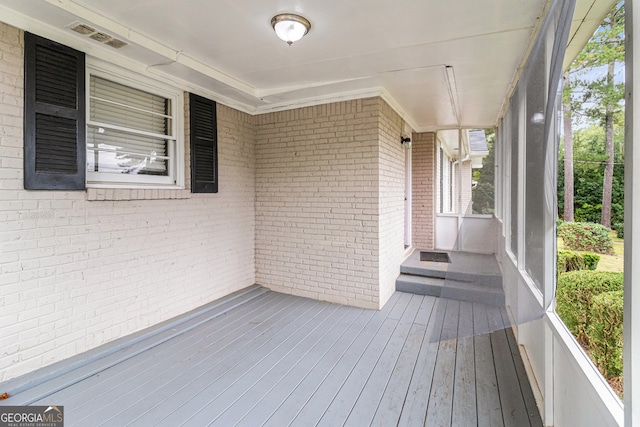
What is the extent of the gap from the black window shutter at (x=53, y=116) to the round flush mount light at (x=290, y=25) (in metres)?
1.86

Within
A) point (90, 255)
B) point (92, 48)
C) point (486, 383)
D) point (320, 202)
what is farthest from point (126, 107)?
point (486, 383)

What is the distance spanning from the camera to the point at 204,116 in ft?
13.6

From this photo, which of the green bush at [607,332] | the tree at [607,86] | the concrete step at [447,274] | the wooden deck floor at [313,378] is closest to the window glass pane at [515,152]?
the concrete step at [447,274]

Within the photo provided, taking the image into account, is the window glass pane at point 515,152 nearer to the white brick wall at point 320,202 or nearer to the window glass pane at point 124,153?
the white brick wall at point 320,202

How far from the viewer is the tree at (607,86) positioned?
122 cm

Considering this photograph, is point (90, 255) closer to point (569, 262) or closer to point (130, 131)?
point (130, 131)

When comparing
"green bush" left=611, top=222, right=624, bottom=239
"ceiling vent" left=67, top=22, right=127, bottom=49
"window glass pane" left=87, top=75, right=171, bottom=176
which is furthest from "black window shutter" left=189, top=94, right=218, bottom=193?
"green bush" left=611, top=222, right=624, bottom=239

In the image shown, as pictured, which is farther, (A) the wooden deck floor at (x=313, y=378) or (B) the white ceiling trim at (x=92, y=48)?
(B) the white ceiling trim at (x=92, y=48)

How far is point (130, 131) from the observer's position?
11.1 feet

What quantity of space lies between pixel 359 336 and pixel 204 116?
3417 mm

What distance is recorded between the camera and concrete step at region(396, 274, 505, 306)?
4.60m

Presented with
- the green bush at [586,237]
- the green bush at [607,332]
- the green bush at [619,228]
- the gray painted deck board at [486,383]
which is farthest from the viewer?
the gray painted deck board at [486,383]

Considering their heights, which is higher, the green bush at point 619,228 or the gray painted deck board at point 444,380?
the green bush at point 619,228

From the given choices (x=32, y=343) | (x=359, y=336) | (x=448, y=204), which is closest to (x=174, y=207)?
(x=32, y=343)
